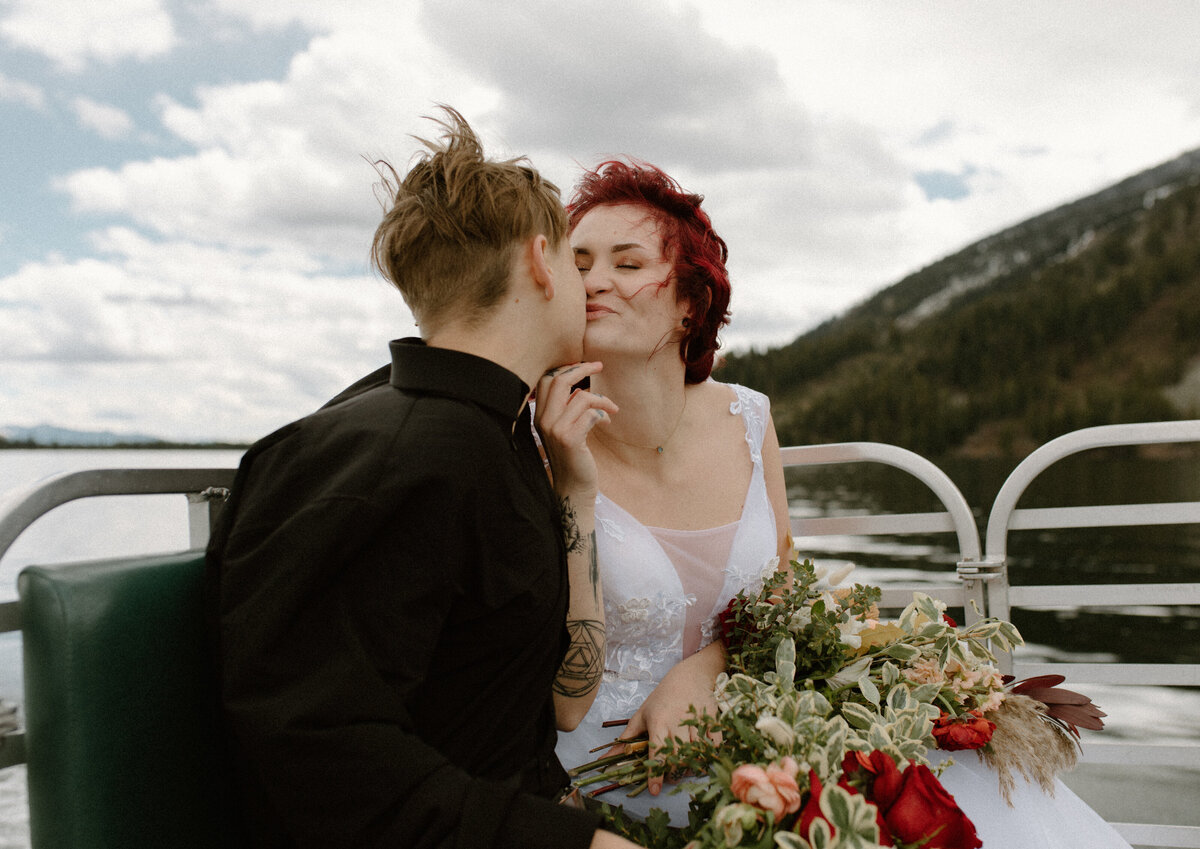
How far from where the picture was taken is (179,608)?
1427 mm

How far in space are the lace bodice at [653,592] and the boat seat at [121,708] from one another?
3.24 feet

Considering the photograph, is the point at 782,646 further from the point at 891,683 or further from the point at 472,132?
the point at 472,132

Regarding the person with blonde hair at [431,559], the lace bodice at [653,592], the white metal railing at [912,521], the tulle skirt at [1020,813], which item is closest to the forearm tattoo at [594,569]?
the person with blonde hair at [431,559]

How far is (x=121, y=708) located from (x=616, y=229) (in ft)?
5.34

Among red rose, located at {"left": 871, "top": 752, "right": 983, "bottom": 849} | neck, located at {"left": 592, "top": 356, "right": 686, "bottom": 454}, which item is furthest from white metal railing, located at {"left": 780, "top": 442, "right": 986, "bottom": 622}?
red rose, located at {"left": 871, "top": 752, "right": 983, "bottom": 849}

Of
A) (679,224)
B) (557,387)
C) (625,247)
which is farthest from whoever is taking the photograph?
(679,224)

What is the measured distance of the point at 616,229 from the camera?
2365 millimetres

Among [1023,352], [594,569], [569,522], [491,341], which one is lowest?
[594,569]

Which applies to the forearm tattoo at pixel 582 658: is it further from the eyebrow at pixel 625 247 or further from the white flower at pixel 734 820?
the eyebrow at pixel 625 247

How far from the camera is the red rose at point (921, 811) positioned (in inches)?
50.5

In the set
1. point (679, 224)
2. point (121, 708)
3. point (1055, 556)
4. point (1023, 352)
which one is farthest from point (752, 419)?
point (1023, 352)

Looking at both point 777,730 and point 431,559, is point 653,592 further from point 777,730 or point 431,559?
point 431,559

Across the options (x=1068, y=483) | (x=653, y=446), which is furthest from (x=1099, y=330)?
(x=653, y=446)

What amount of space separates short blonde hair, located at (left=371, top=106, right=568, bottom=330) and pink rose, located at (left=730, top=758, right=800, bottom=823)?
87 cm
